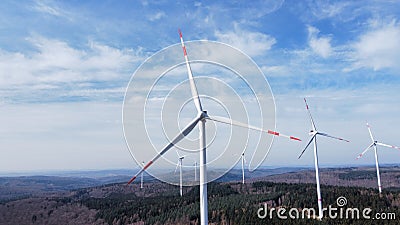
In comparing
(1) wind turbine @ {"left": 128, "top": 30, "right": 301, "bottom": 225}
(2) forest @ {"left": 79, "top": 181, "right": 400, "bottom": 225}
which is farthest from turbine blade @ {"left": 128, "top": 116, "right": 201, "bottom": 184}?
(2) forest @ {"left": 79, "top": 181, "right": 400, "bottom": 225}

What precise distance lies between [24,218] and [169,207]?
9245 centimetres

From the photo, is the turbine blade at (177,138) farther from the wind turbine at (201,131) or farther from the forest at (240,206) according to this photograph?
the forest at (240,206)

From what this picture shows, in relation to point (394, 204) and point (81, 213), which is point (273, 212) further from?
point (81, 213)

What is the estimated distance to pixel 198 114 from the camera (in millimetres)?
32094

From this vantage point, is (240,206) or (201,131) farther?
(240,206)

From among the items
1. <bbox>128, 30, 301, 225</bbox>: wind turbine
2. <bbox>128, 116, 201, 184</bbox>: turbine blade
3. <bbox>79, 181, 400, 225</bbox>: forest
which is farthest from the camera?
<bbox>79, 181, 400, 225</bbox>: forest

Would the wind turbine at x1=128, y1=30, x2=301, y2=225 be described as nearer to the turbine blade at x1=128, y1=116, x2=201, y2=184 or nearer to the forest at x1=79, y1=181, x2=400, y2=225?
the turbine blade at x1=128, y1=116, x2=201, y2=184

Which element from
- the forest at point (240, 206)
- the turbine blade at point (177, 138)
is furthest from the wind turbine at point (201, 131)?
the forest at point (240, 206)

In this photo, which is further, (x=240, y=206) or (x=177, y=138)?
(x=240, y=206)

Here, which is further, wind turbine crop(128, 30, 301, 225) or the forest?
the forest

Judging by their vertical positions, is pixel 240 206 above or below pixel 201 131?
below

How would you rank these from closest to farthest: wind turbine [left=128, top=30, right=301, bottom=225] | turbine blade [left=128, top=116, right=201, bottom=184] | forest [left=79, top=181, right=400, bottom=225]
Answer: turbine blade [left=128, top=116, right=201, bottom=184], wind turbine [left=128, top=30, right=301, bottom=225], forest [left=79, top=181, right=400, bottom=225]

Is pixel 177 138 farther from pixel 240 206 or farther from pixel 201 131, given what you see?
pixel 240 206

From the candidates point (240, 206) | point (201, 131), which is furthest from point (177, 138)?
point (240, 206)
